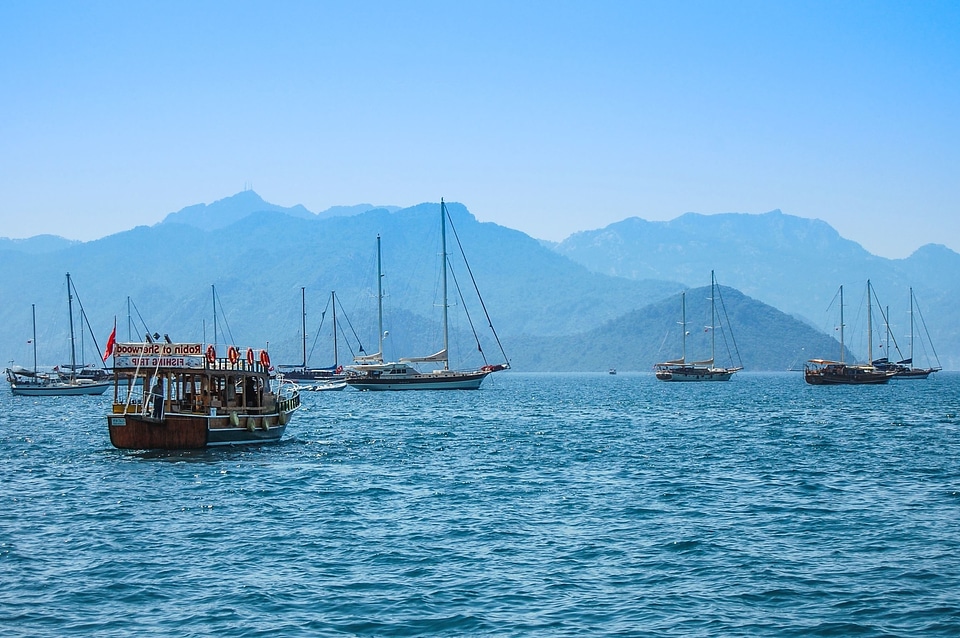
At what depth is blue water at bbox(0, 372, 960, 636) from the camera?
20578mm

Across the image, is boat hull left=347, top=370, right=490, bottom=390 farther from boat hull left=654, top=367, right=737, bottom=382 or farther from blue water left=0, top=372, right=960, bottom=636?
blue water left=0, top=372, right=960, bottom=636

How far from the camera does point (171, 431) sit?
156 ft

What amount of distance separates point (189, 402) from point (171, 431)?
3147mm

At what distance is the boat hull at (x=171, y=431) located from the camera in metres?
47.2

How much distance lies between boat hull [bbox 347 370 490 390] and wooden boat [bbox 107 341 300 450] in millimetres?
72598

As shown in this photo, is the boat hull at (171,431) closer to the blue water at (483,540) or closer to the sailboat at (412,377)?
the blue water at (483,540)

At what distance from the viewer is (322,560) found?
25469 mm

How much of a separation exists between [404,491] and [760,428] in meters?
37.7

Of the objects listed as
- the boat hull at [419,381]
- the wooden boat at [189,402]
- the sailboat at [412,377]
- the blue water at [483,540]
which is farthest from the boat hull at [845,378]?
the wooden boat at [189,402]

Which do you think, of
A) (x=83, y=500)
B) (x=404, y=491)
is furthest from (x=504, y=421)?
(x=83, y=500)

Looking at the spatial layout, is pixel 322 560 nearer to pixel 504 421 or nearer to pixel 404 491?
pixel 404 491

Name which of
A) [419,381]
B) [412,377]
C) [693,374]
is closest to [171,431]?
[419,381]

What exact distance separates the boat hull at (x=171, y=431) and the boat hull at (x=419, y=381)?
76912mm

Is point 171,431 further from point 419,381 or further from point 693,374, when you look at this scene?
point 693,374
